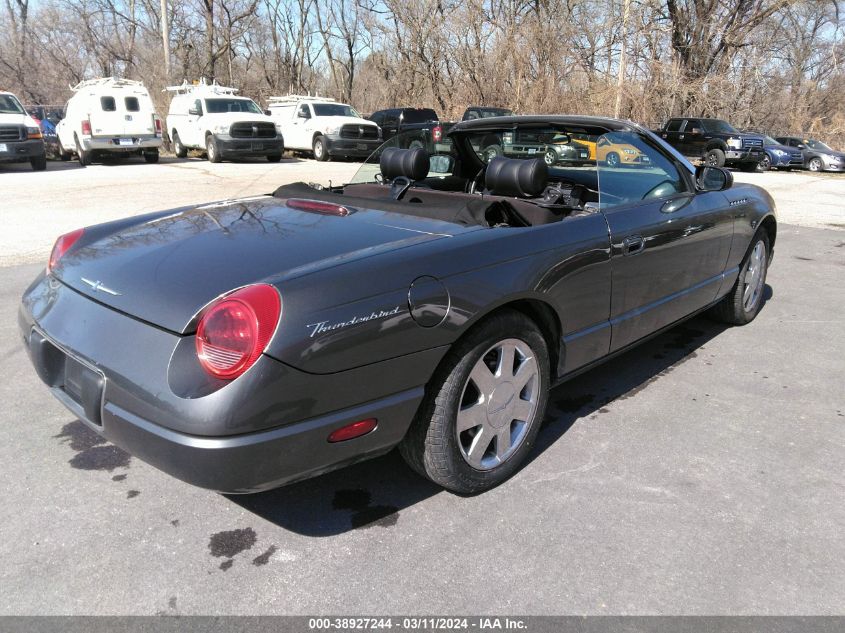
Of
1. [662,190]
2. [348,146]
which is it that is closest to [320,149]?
[348,146]

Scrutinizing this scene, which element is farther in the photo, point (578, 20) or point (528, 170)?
point (578, 20)

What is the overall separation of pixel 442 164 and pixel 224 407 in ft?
9.50

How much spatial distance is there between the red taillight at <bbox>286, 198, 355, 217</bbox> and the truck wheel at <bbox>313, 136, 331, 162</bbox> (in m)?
18.1

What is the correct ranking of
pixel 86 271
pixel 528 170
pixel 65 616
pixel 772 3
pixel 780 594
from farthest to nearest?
pixel 772 3 < pixel 528 170 < pixel 86 271 < pixel 780 594 < pixel 65 616

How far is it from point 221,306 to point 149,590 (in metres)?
0.96

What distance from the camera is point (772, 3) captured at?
2792 centimetres

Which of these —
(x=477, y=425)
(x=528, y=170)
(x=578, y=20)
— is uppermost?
(x=578, y=20)

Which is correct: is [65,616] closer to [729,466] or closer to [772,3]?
[729,466]

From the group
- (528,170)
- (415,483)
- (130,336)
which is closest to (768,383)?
(528,170)

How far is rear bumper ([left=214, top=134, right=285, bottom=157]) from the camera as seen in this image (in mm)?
18719

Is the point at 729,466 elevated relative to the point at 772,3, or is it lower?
lower

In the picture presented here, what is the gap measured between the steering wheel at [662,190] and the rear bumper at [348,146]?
678 inches

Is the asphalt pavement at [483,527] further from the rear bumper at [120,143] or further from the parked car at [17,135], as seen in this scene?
the rear bumper at [120,143]

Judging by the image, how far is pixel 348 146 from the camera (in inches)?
798
